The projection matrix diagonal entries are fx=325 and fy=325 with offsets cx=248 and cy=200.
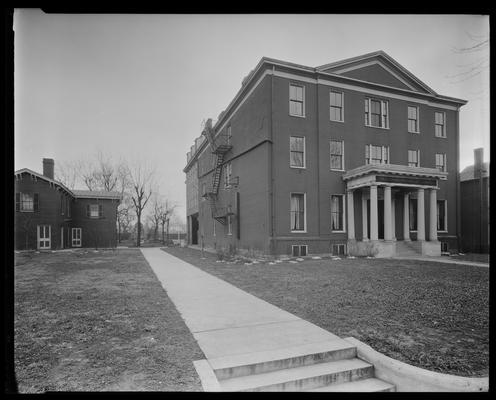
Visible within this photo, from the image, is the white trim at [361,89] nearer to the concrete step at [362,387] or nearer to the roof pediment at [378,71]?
the roof pediment at [378,71]

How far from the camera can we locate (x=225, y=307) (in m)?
7.12

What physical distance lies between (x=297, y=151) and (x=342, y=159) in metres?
3.30

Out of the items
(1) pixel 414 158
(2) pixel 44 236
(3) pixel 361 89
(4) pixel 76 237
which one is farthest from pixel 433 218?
(4) pixel 76 237

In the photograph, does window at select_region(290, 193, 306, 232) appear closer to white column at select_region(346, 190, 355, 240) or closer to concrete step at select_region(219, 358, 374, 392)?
white column at select_region(346, 190, 355, 240)

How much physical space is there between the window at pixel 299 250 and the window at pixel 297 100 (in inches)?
313

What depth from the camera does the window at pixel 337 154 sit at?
20875mm

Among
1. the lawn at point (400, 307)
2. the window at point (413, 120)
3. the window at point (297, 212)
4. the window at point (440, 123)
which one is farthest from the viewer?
the window at point (440, 123)

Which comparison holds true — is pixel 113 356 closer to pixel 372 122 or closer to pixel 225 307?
pixel 225 307

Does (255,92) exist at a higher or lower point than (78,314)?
higher

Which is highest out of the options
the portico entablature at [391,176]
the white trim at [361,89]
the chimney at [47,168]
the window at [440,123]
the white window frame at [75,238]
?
the white trim at [361,89]

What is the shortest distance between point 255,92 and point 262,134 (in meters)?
3.09

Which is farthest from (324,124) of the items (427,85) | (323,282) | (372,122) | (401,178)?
(323,282)

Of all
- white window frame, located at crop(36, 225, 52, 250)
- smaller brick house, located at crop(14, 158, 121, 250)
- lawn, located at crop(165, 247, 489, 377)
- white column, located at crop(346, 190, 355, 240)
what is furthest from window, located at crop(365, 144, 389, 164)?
white window frame, located at crop(36, 225, 52, 250)

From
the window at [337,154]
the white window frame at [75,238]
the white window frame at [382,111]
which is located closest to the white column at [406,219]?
the window at [337,154]
